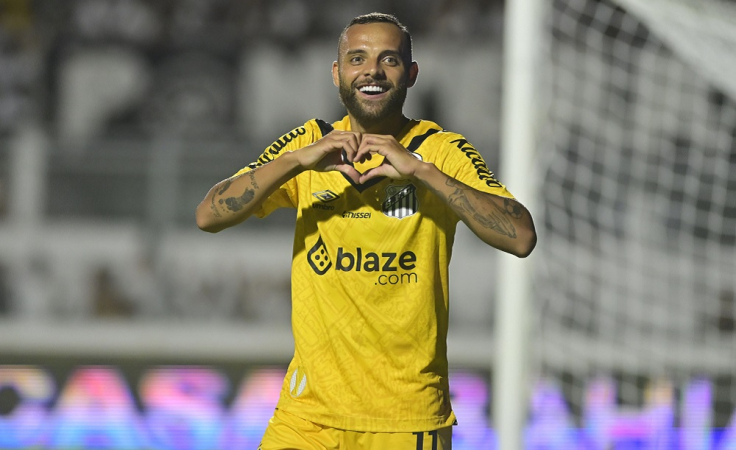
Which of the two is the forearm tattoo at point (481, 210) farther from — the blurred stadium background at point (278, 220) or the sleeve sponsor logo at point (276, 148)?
A: the blurred stadium background at point (278, 220)

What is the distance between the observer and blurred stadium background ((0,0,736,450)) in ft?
20.9

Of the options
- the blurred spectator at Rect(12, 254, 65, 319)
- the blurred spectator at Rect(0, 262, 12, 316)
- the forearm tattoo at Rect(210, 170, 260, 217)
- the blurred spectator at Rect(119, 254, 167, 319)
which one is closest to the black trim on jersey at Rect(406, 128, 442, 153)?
the forearm tattoo at Rect(210, 170, 260, 217)

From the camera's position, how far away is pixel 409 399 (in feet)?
7.85

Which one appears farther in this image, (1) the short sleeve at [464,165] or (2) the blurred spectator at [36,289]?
(2) the blurred spectator at [36,289]

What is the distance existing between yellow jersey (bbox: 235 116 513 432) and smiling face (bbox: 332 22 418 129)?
0.15m

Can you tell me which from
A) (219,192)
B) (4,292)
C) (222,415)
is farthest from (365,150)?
(4,292)

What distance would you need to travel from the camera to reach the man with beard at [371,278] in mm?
2389

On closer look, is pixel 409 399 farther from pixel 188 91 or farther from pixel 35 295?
pixel 188 91

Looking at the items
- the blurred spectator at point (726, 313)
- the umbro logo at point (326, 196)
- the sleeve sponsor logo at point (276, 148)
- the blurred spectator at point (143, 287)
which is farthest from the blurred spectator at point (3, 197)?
the umbro logo at point (326, 196)

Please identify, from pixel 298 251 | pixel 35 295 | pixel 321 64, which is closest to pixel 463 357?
pixel 35 295

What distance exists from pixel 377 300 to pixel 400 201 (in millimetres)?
263

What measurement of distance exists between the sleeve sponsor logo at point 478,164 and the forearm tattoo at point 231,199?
1.77 ft

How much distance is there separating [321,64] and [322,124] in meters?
9.77

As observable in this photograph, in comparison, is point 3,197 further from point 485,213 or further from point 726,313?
point 485,213
